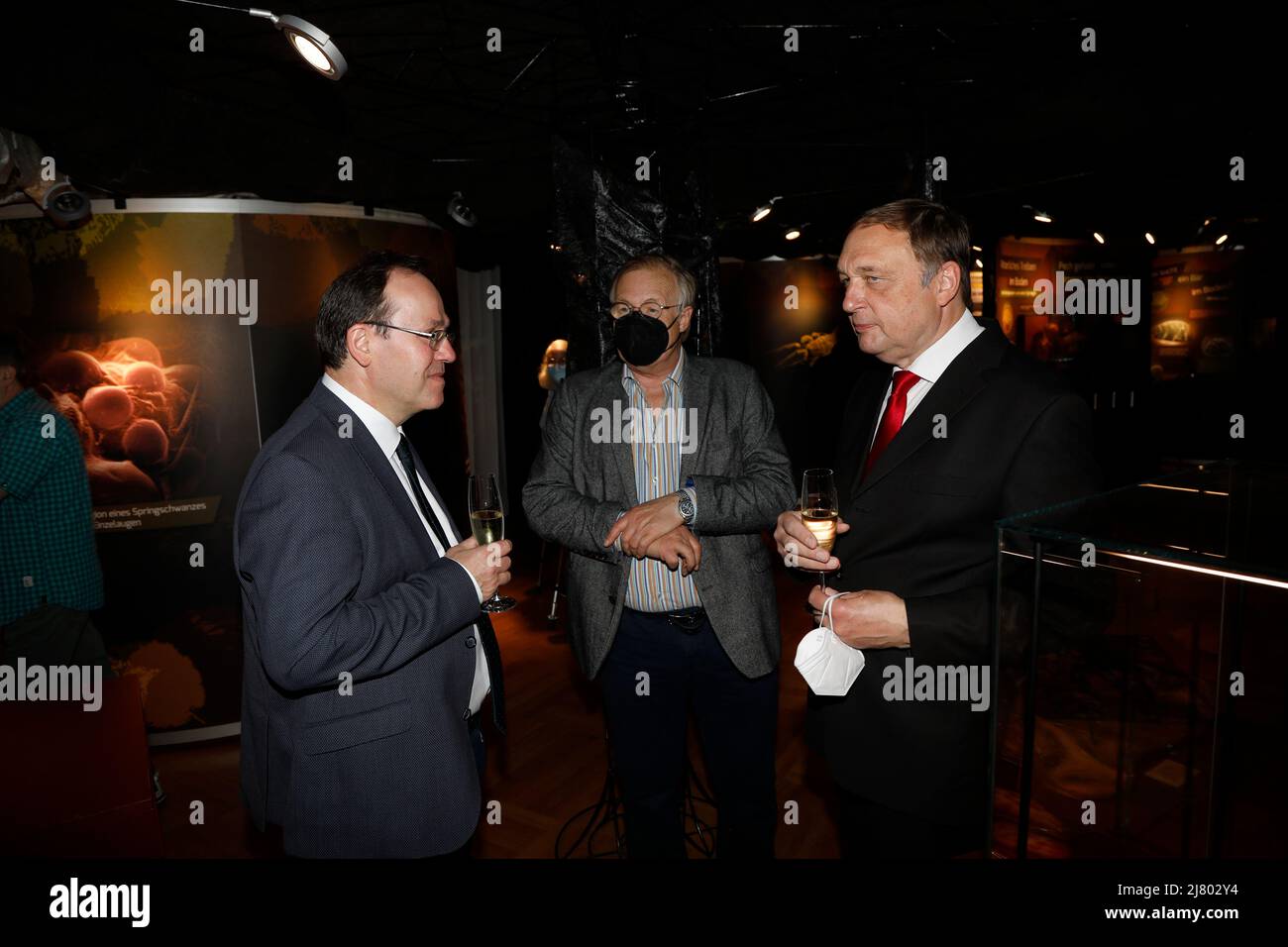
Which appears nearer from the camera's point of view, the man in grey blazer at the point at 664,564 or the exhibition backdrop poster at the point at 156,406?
the man in grey blazer at the point at 664,564

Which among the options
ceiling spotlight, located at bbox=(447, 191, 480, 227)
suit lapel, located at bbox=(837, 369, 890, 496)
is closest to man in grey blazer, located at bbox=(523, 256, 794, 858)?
suit lapel, located at bbox=(837, 369, 890, 496)

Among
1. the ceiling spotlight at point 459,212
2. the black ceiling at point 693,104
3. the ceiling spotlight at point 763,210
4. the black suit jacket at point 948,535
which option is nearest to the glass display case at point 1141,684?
the black suit jacket at point 948,535

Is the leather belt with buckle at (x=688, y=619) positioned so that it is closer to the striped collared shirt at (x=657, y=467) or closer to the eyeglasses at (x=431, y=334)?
the striped collared shirt at (x=657, y=467)

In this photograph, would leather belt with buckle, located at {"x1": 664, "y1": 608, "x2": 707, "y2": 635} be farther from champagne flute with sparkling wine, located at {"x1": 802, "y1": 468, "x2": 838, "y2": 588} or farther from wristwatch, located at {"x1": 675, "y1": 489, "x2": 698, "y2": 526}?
champagne flute with sparkling wine, located at {"x1": 802, "y1": 468, "x2": 838, "y2": 588}

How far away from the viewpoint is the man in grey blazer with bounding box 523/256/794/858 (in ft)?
7.23

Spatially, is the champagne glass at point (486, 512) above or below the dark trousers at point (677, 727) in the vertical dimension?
above

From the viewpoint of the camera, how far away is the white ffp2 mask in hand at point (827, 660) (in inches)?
60.8

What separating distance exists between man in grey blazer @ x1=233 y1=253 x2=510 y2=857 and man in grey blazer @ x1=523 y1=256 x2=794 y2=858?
56 cm

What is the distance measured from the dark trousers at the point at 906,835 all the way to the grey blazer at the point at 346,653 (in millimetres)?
895

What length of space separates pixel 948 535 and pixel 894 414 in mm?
343

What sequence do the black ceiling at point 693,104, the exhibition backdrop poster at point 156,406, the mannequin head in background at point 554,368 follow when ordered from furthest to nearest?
the mannequin head in background at point 554,368, the exhibition backdrop poster at point 156,406, the black ceiling at point 693,104
